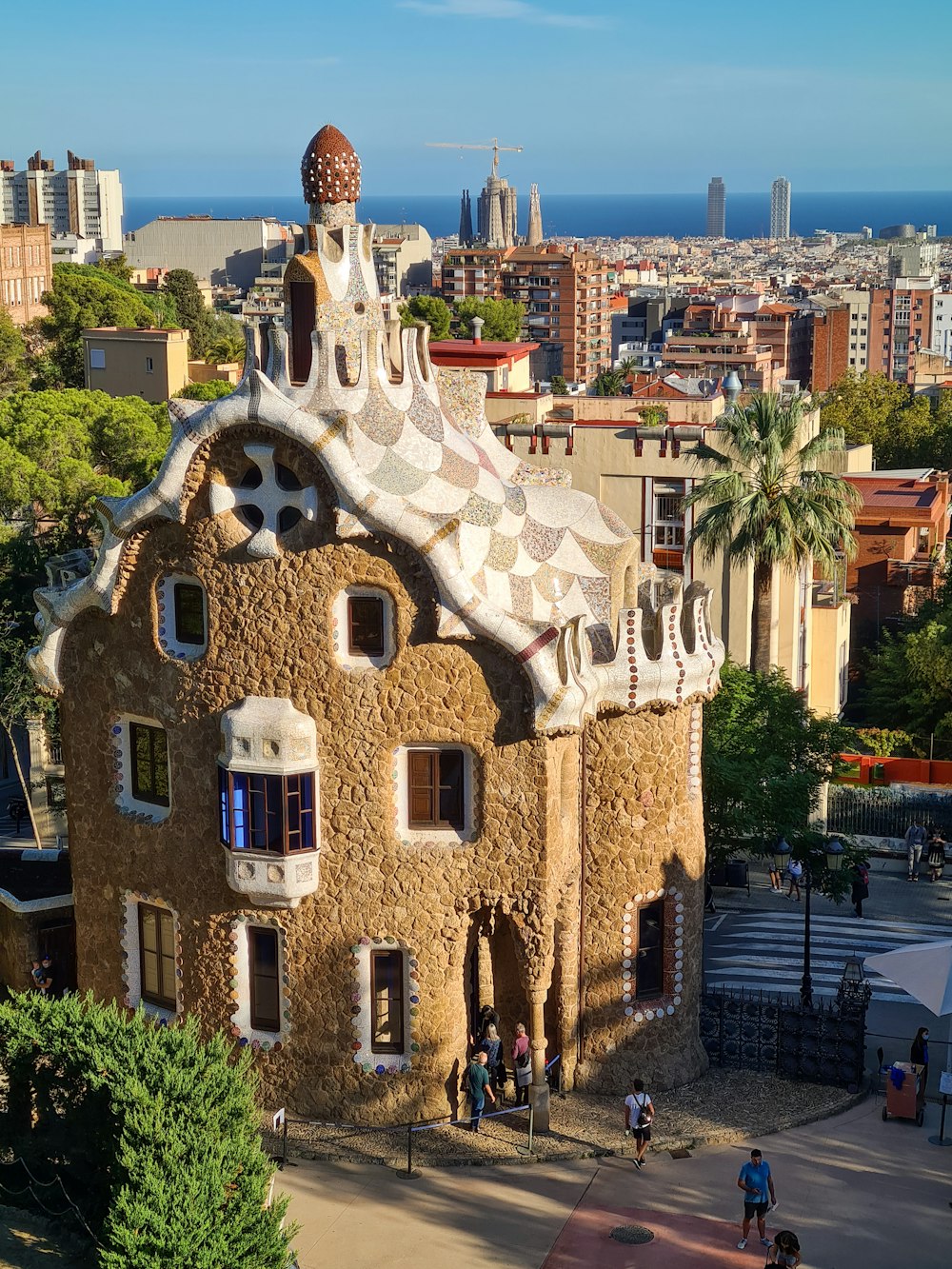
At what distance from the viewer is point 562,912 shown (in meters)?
27.9

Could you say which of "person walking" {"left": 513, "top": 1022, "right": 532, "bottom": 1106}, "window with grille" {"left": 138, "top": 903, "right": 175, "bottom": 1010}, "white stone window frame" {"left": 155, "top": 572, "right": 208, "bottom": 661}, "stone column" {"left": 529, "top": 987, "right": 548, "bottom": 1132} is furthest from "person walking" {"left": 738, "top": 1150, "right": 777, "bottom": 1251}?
"white stone window frame" {"left": 155, "top": 572, "right": 208, "bottom": 661}

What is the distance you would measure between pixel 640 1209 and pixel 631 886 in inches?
211

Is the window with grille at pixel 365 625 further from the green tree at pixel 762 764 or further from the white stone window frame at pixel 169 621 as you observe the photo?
the green tree at pixel 762 764

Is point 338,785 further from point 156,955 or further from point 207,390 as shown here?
point 207,390

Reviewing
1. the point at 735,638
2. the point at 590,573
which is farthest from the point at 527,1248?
the point at 735,638

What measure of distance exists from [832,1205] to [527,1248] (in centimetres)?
445

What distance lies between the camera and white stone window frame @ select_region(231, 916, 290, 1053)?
90.3 feet

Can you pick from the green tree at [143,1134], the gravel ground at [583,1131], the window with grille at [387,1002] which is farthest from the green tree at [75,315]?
the green tree at [143,1134]

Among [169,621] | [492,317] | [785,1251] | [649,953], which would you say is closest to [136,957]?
[169,621]

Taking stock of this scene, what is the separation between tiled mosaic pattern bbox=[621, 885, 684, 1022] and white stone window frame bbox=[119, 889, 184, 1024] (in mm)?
7137

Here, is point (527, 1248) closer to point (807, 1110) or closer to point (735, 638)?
point (807, 1110)

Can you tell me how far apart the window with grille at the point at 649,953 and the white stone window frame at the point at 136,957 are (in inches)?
291

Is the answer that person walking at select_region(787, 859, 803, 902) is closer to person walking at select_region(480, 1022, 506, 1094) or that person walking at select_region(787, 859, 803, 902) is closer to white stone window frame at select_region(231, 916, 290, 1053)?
person walking at select_region(480, 1022, 506, 1094)

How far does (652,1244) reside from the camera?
24.3m
